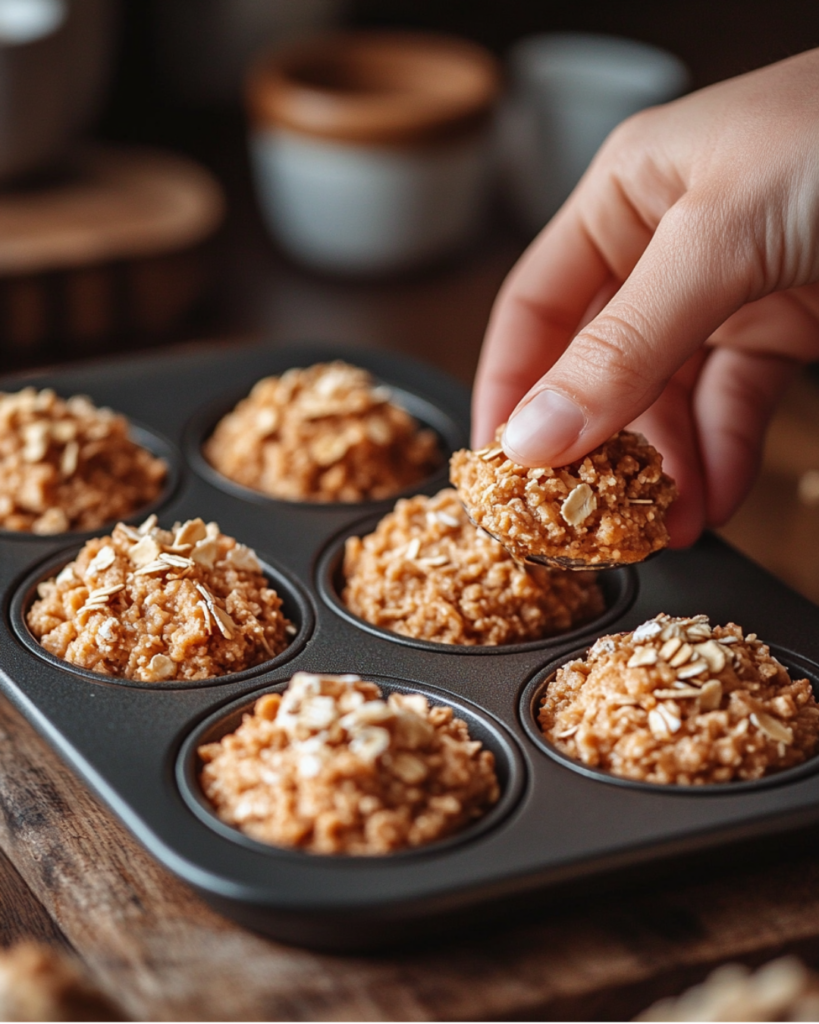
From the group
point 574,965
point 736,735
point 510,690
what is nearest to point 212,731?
point 510,690

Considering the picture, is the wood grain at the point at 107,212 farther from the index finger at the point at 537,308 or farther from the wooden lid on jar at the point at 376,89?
the index finger at the point at 537,308

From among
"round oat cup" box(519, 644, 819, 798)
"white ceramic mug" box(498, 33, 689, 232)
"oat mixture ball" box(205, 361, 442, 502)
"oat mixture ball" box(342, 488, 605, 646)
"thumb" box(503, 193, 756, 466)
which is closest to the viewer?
"round oat cup" box(519, 644, 819, 798)

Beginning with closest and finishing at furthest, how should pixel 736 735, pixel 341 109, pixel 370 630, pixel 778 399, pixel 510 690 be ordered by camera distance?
pixel 736 735, pixel 510 690, pixel 370 630, pixel 778 399, pixel 341 109

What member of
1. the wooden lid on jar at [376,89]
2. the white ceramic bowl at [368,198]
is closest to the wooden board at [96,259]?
the white ceramic bowl at [368,198]

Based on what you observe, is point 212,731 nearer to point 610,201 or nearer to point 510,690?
point 510,690

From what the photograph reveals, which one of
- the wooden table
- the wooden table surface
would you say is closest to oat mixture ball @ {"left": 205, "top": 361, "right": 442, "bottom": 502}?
the wooden table surface

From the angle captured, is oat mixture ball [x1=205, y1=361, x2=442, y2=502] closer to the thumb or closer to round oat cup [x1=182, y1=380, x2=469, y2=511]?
round oat cup [x1=182, y1=380, x2=469, y2=511]
